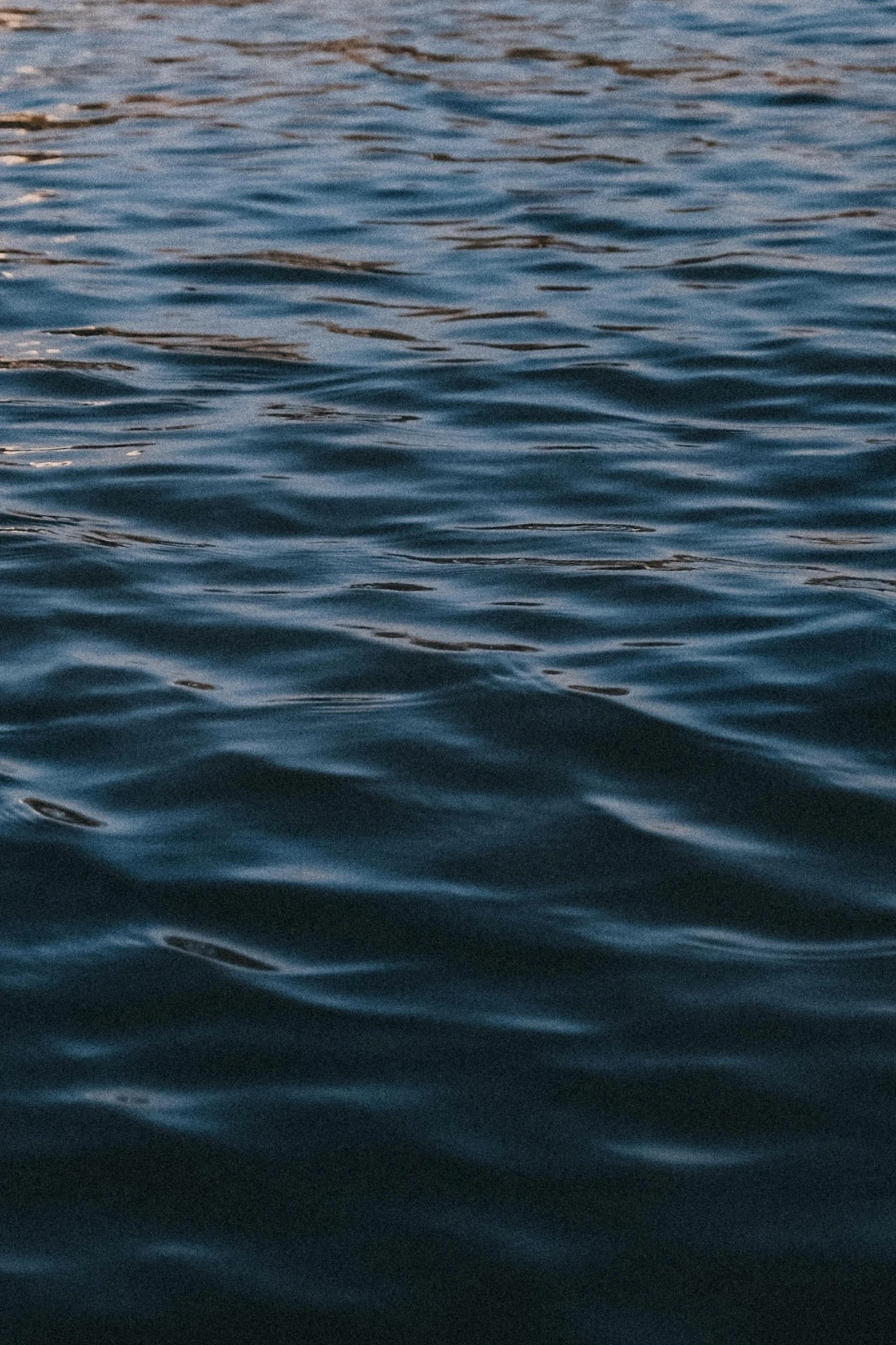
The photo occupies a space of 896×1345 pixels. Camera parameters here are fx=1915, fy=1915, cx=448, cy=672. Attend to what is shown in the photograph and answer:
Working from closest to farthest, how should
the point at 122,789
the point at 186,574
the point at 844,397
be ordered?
the point at 122,789
the point at 186,574
the point at 844,397

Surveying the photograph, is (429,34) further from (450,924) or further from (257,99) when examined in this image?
(450,924)

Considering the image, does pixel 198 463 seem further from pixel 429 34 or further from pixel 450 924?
pixel 429 34

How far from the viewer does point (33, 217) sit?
7121 millimetres

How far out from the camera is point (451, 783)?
2947 mm

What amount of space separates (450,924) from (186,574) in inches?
57.0

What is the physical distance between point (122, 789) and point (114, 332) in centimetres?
304

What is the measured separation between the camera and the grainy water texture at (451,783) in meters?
2.01

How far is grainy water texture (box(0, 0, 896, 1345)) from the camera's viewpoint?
2.01 m

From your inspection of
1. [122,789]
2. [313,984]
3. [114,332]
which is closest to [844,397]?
[114,332]

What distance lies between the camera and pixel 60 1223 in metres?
2.03

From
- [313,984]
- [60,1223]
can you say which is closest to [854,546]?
[313,984]

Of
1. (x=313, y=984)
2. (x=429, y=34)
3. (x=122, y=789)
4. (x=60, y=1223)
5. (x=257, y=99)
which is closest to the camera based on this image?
(x=60, y=1223)

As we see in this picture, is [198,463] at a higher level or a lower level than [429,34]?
lower

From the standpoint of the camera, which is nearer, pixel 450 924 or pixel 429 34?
pixel 450 924
